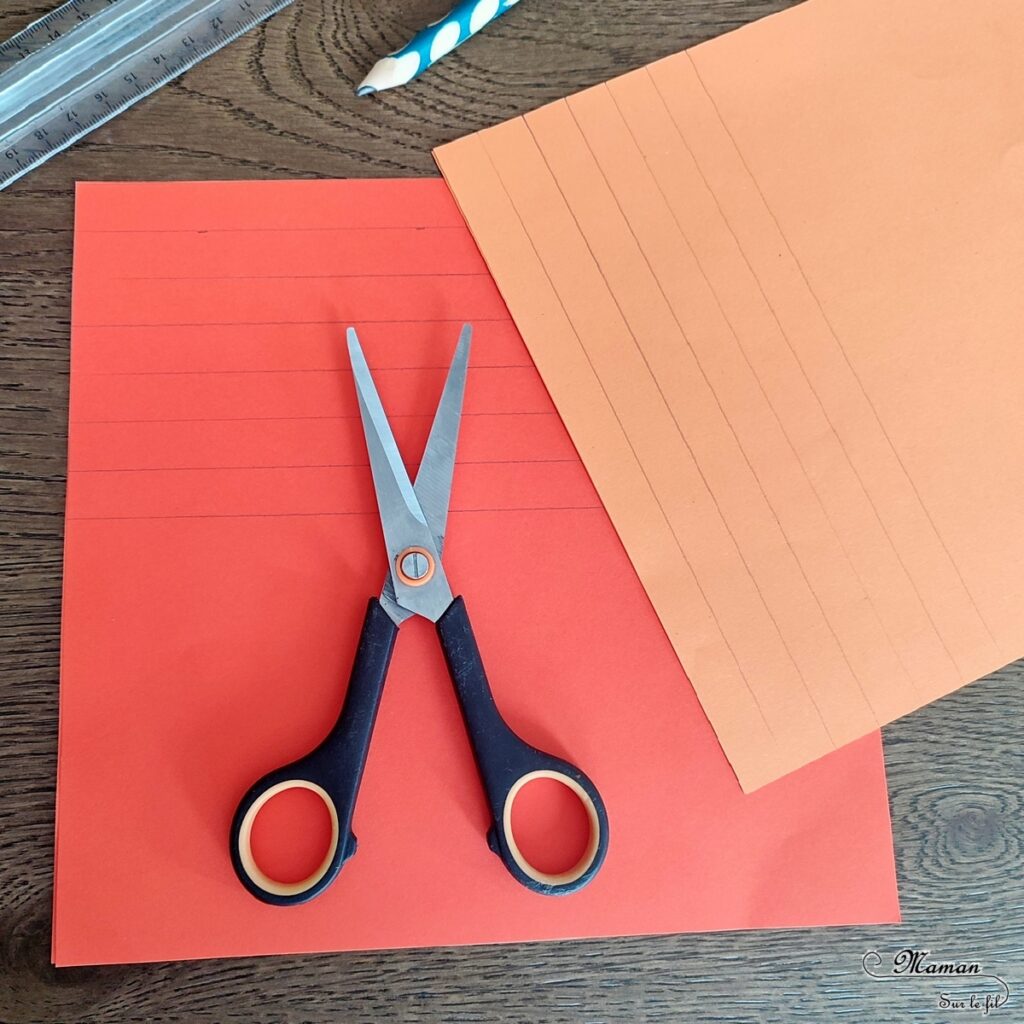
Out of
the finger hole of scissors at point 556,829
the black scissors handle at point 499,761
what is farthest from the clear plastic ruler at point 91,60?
the finger hole of scissors at point 556,829

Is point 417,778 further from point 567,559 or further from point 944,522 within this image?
point 944,522

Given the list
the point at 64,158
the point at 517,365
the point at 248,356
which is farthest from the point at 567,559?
the point at 64,158

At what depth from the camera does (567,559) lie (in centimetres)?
53

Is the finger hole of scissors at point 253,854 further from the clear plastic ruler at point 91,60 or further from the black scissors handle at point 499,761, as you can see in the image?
the clear plastic ruler at point 91,60

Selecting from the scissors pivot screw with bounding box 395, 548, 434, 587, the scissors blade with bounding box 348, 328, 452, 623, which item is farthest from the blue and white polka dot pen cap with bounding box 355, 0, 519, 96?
the scissors pivot screw with bounding box 395, 548, 434, 587

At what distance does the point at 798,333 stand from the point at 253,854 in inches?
18.4

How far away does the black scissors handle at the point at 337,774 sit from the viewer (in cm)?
47

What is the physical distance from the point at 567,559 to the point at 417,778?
6.4 inches

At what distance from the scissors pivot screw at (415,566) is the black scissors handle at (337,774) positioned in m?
0.03

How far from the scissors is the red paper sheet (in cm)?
2

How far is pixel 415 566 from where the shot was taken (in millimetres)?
495

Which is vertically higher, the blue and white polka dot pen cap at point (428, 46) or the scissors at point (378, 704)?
the blue and white polka dot pen cap at point (428, 46)

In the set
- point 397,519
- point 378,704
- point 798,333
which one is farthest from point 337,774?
point 798,333

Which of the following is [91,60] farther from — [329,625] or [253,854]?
[253,854]
